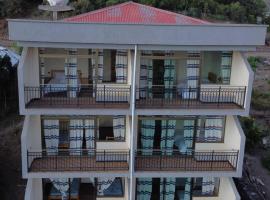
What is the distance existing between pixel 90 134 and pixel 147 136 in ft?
8.05

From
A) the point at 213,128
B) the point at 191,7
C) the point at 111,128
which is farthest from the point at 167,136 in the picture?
the point at 191,7

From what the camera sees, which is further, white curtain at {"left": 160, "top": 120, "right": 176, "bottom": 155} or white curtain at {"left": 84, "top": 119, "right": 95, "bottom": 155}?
white curtain at {"left": 160, "top": 120, "right": 176, "bottom": 155}

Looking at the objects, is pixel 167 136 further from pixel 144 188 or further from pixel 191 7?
pixel 191 7

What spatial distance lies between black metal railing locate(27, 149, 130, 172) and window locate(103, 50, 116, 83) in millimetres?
3100

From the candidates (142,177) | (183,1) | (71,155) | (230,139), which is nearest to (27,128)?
(71,155)

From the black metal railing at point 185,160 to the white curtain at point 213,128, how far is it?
65 cm

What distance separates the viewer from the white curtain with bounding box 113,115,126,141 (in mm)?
19016

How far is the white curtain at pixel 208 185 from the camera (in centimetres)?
2012

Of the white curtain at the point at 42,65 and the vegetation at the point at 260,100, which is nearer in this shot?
the white curtain at the point at 42,65

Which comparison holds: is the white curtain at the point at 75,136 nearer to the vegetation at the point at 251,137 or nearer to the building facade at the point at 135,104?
the building facade at the point at 135,104

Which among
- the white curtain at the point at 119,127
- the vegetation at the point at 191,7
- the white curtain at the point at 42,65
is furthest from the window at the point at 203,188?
the vegetation at the point at 191,7

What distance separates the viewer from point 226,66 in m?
19.0

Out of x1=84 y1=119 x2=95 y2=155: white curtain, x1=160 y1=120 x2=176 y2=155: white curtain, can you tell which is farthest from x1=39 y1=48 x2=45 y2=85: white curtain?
x1=160 y1=120 x2=176 y2=155: white curtain

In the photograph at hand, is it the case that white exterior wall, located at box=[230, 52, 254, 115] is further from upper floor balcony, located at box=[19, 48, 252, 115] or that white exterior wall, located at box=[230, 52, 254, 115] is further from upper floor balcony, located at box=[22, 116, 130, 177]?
upper floor balcony, located at box=[22, 116, 130, 177]
